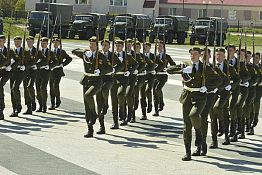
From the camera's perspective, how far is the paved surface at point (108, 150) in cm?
1086

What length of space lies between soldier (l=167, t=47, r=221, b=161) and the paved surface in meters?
0.52

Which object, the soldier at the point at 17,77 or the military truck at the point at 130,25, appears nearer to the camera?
the soldier at the point at 17,77

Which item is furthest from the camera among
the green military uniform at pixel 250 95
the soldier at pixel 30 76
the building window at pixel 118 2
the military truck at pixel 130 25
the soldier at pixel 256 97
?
the building window at pixel 118 2

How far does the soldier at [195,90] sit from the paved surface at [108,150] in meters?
0.52

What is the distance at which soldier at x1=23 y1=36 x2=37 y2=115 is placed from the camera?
645 inches

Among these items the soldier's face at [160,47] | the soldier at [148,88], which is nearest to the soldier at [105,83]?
the soldier at [148,88]

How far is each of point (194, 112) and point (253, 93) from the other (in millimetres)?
3113

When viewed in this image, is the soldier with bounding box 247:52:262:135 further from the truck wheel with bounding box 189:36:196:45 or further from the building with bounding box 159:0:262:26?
the building with bounding box 159:0:262:26

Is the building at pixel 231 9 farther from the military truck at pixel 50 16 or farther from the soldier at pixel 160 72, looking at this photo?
the soldier at pixel 160 72

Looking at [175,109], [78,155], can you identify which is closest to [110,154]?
[78,155]

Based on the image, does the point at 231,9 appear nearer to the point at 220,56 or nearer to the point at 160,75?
the point at 160,75

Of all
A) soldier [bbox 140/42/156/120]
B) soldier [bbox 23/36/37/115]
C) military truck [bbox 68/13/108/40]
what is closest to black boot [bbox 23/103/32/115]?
soldier [bbox 23/36/37/115]

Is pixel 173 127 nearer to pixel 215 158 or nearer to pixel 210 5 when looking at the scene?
pixel 215 158

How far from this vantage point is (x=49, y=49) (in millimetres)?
16859
